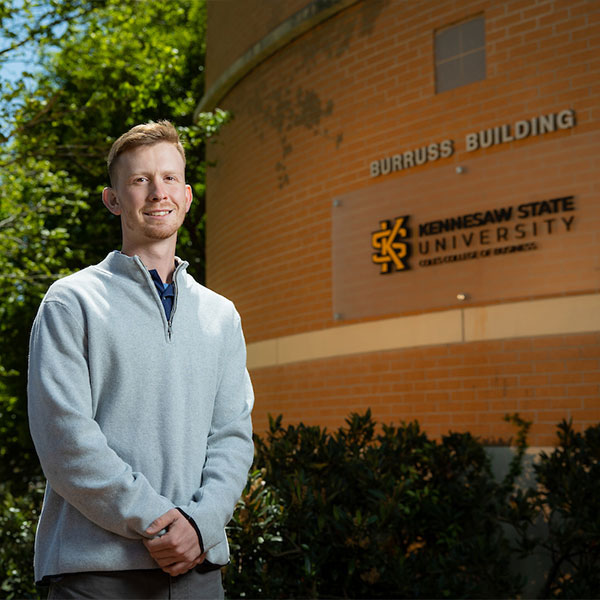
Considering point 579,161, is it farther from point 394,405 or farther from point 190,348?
point 190,348

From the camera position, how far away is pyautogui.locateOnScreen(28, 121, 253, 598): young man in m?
2.32

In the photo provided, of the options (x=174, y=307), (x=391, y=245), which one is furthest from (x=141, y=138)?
(x=391, y=245)

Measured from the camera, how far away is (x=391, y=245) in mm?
8211

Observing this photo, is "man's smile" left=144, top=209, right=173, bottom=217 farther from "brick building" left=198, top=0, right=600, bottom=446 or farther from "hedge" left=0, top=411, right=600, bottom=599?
"brick building" left=198, top=0, right=600, bottom=446

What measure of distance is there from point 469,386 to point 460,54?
314 cm

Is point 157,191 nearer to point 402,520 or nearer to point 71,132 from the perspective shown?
point 402,520

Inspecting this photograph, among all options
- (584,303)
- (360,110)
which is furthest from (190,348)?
(360,110)

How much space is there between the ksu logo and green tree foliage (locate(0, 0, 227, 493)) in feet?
11.7

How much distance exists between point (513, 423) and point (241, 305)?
14.2 feet

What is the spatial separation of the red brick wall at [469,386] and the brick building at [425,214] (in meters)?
0.02

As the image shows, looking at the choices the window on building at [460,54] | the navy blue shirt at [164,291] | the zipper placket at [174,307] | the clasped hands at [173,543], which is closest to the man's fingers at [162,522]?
the clasped hands at [173,543]

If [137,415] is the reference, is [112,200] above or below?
above

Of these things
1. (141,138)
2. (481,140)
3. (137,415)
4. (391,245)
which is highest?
(481,140)

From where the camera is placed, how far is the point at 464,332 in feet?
24.9
